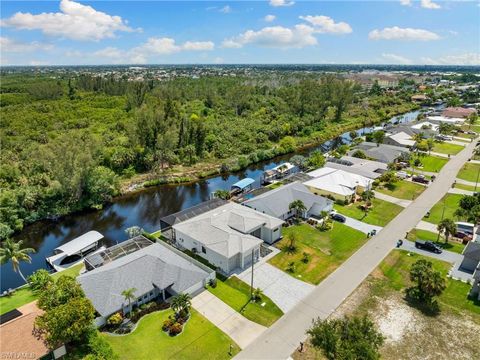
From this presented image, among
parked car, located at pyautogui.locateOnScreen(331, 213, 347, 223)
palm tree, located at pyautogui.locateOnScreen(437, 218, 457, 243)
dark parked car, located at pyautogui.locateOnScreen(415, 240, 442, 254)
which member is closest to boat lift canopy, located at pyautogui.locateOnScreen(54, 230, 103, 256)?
parked car, located at pyautogui.locateOnScreen(331, 213, 347, 223)

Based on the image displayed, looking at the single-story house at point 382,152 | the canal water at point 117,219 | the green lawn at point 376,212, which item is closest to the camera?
the canal water at point 117,219

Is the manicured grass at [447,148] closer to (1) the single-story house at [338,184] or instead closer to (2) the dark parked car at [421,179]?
(2) the dark parked car at [421,179]

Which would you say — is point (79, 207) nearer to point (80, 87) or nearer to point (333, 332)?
point (333, 332)

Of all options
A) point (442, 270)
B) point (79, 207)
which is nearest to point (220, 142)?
point (79, 207)

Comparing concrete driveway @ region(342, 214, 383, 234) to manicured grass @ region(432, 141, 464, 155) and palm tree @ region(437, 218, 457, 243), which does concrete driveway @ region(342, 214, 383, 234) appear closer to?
palm tree @ region(437, 218, 457, 243)

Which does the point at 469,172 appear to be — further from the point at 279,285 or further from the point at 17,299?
the point at 17,299

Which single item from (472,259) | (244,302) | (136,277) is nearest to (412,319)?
(472,259)

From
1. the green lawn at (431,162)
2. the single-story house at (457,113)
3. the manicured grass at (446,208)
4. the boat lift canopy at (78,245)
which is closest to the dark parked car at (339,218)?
the manicured grass at (446,208)
